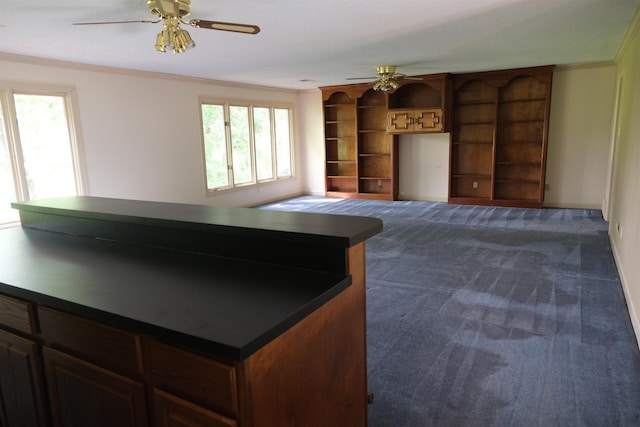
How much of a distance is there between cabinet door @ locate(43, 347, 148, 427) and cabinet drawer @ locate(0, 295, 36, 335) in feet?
0.37

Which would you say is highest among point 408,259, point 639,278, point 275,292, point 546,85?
point 546,85

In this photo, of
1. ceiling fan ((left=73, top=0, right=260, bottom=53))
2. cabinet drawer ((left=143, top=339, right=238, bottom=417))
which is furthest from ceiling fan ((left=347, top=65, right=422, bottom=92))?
cabinet drawer ((left=143, top=339, right=238, bottom=417))

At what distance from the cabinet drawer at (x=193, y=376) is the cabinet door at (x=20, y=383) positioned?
676 mm

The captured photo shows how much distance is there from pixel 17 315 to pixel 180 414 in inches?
32.8

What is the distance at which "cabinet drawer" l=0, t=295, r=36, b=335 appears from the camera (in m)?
1.55

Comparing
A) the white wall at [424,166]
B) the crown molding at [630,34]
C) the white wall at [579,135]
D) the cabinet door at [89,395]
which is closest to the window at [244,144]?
the white wall at [424,166]

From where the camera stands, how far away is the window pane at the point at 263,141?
26.7ft

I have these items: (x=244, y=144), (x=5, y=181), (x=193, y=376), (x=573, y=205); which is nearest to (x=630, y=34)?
(x=573, y=205)

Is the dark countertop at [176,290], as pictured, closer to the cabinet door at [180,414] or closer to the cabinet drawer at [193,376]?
the cabinet drawer at [193,376]

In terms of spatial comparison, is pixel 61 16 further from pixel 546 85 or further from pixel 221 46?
pixel 546 85

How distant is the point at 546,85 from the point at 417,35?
12.1ft

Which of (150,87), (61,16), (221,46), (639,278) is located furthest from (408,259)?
(150,87)

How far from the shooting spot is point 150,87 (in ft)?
19.7

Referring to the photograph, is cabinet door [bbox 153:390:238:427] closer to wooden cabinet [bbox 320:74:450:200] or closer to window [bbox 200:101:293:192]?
window [bbox 200:101:293:192]
